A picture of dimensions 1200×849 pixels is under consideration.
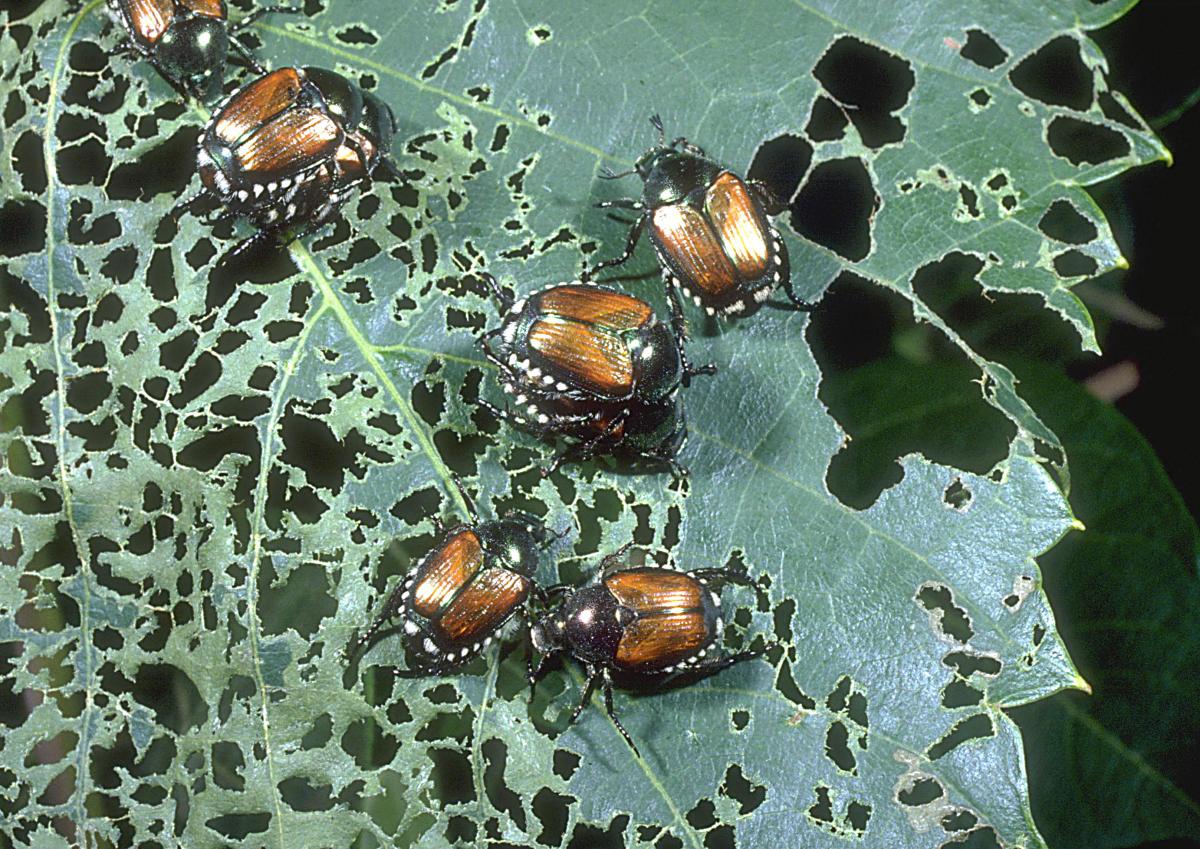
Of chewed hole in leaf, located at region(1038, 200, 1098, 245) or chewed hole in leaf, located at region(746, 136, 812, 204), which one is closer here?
chewed hole in leaf, located at region(1038, 200, 1098, 245)

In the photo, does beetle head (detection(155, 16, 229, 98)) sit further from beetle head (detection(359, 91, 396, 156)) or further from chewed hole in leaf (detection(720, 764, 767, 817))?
chewed hole in leaf (detection(720, 764, 767, 817))

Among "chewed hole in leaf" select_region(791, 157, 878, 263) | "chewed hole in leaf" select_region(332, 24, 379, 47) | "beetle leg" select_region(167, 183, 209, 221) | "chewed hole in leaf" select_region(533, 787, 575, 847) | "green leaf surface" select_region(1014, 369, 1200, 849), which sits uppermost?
"chewed hole in leaf" select_region(332, 24, 379, 47)

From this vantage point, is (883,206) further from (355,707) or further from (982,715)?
(355,707)

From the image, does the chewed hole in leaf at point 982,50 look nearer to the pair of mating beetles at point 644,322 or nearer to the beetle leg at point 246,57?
the pair of mating beetles at point 644,322

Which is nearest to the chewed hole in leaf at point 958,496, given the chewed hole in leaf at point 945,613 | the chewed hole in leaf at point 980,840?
the chewed hole in leaf at point 945,613

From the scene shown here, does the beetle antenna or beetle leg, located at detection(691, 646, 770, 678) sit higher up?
the beetle antenna

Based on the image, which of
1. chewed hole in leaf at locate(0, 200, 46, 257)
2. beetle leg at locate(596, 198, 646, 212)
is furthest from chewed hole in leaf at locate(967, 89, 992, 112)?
chewed hole in leaf at locate(0, 200, 46, 257)

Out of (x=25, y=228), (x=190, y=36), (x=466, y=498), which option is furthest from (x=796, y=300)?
(x=25, y=228)
